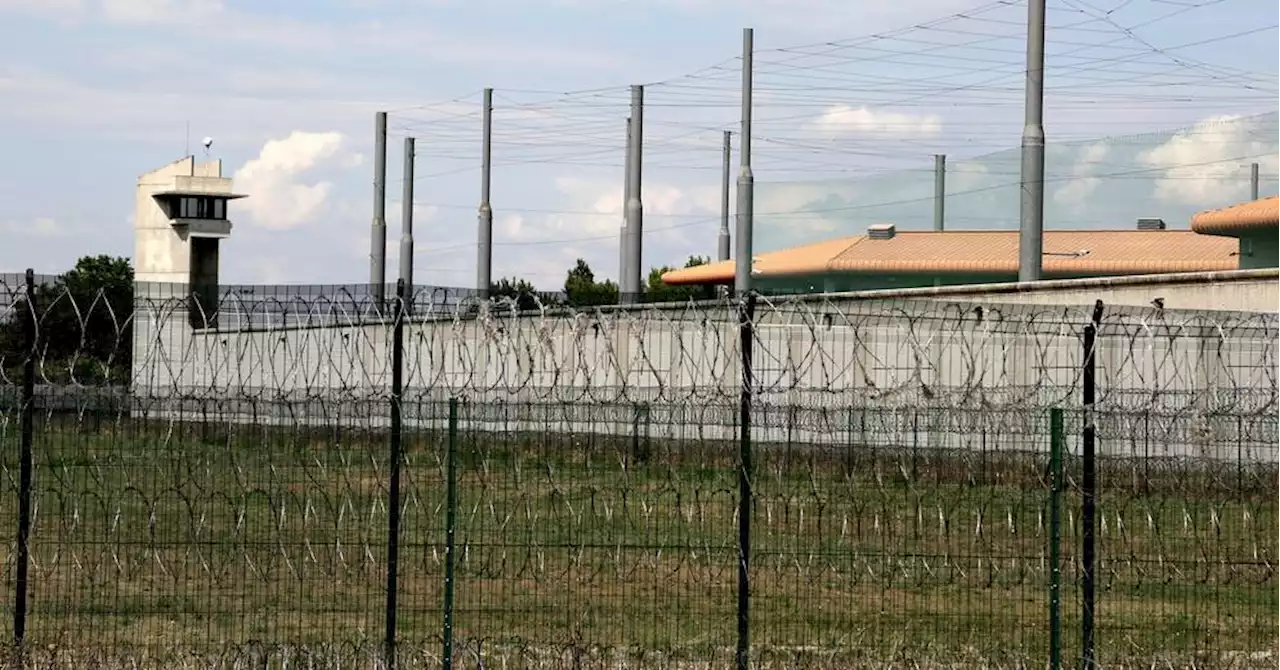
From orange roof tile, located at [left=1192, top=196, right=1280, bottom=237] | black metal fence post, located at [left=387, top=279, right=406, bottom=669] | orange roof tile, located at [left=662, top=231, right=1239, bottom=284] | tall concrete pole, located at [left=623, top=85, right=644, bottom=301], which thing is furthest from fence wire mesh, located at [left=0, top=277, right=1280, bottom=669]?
orange roof tile, located at [left=662, top=231, right=1239, bottom=284]

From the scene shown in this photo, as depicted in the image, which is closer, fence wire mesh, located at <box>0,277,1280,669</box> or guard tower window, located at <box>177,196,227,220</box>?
fence wire mesh, located at <box>0,277,1280,669</box>

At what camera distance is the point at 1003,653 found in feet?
38.1

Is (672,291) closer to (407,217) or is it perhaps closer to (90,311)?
(407,217)

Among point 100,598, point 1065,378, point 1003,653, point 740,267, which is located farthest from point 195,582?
point 740,267

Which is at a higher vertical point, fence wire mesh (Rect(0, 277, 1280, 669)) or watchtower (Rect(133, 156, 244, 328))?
watchtower (Rect(133, 156, 244, 328))

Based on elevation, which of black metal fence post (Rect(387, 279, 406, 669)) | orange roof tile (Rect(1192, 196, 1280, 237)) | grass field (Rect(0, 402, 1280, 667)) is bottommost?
grass field (Rect(0, 402, 1280, 667))

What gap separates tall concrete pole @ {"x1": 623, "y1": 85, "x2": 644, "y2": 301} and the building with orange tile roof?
630 cm

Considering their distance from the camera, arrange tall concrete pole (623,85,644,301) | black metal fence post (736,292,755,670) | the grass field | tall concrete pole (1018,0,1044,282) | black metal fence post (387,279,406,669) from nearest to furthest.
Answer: black metal fence post (736,292,755,670) → black metal fence post (387,279,406,669) → the grass field → tall concrete pole (1018,0,1044,282) → tall concrete pole (623,85,644,301)

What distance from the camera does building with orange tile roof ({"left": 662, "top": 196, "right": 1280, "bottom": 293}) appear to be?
52969 millimetres

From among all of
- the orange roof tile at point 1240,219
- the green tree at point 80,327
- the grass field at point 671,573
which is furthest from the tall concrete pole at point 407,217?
the grass field at point 671,573

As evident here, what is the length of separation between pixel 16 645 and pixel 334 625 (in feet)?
8.84

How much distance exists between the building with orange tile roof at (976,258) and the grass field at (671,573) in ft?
105

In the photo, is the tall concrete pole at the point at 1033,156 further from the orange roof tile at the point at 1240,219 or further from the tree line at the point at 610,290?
the tree line at the point at 610,290

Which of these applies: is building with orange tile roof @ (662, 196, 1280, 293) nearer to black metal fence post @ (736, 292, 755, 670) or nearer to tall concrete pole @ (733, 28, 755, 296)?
tall concrete pole @ (733, 28, 755, 296)
